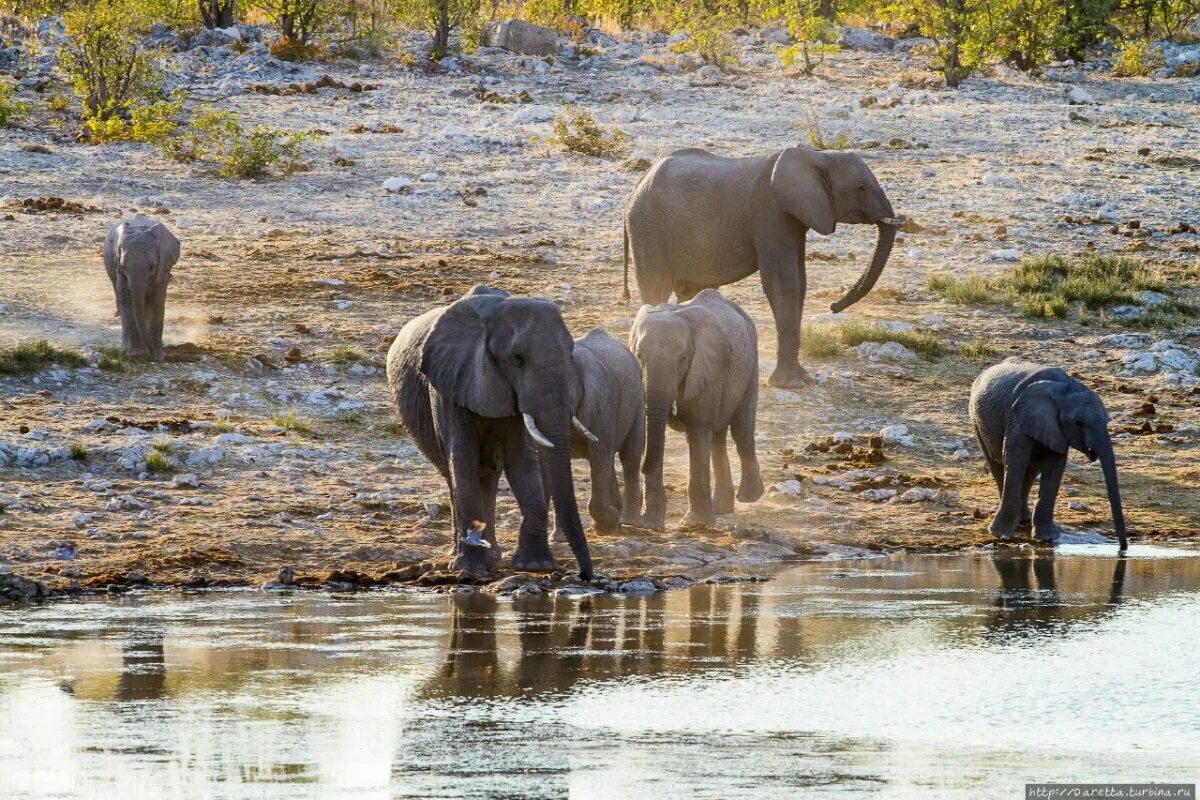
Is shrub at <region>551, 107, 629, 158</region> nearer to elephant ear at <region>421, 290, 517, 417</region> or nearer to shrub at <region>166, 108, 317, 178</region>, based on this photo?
shrub at <region>166, 108, 317, 178</region>

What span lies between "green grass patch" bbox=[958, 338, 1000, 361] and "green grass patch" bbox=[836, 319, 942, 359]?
9.1 inches

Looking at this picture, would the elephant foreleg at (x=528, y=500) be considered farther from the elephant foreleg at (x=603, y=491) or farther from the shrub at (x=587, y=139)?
the shrub at (x=587, y=139)

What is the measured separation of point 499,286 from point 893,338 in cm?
418

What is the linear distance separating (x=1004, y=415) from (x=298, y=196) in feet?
40.6

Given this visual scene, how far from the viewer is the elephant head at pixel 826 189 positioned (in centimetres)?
1602

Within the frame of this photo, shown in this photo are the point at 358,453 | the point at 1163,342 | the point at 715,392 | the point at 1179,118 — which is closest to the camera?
the point at 715,392

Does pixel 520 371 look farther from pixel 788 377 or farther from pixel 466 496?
pixel 788 377

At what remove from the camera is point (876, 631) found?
28.8 ft

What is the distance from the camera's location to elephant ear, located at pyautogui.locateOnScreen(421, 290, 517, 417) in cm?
968

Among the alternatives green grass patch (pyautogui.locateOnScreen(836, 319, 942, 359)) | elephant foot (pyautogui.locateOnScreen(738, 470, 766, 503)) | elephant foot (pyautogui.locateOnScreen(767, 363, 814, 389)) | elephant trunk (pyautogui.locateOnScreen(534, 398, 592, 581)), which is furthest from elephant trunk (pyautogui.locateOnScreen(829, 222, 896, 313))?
elephant trunk (pyautogui.locateOnScreen(534, 398, 592, 581))

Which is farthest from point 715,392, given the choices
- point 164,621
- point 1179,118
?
point 1179,118

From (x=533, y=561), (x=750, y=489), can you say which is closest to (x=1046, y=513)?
(x=750, y=489)

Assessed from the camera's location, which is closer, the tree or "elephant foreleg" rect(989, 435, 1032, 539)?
"elephant foreleg" rect(989, 435, 1032, 539)

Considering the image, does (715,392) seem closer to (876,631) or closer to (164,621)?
(876,631)
